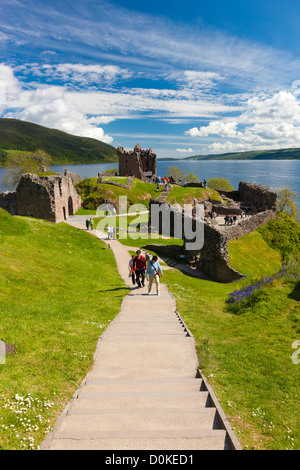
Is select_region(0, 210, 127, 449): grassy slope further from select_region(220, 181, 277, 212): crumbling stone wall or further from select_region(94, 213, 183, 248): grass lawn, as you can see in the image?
select_region(220, 181, 277, 212): crumbling stone wall

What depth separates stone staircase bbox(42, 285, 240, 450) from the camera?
203 inches

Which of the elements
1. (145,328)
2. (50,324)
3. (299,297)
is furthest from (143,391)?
(299,297)

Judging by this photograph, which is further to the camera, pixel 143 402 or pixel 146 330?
pixel 146 330

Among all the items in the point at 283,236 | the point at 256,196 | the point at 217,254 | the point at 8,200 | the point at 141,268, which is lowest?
the point at 217,254

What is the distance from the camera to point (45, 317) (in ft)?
38.2

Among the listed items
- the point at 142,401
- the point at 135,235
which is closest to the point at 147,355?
the point at 142,401

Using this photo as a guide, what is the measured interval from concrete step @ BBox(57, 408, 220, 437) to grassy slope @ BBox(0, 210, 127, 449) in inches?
31.3

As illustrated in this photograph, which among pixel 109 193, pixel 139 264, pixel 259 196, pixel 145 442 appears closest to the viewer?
pixel 145 442

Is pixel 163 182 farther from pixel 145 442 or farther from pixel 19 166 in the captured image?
pixel 145 442

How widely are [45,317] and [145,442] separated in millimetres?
8057

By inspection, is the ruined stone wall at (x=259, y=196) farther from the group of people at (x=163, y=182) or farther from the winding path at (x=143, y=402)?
the winding path at (x=143, y=402)

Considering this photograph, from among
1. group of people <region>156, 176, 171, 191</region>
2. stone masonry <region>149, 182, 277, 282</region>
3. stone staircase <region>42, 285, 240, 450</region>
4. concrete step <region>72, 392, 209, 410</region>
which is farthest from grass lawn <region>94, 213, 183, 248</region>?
concrete step <region>72, 392, 209, 410</region>
